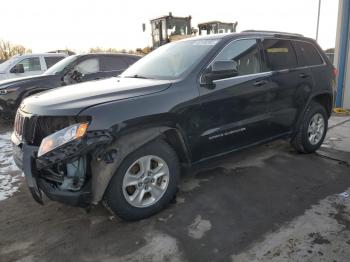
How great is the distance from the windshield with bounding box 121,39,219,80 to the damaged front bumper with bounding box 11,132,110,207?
1292 mm

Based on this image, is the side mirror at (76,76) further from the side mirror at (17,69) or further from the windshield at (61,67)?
the side mirror at (17,69)

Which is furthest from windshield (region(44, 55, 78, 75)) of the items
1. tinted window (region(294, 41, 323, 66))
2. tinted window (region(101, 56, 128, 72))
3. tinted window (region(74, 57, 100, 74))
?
tinted window (region(294, 41, 323, 66))

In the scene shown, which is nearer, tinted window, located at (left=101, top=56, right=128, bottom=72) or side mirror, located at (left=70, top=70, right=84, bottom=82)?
side mirror, located at (left=70, top=70, right=84, bottom=82)

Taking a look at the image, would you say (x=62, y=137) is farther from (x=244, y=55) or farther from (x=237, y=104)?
(x=244, y=55)

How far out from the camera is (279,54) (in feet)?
14.7

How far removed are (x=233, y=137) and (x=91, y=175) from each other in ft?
5.76

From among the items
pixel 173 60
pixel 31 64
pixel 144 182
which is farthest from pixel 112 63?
pixel 144 182

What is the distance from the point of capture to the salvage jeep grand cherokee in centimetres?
281

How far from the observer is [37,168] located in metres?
2.78

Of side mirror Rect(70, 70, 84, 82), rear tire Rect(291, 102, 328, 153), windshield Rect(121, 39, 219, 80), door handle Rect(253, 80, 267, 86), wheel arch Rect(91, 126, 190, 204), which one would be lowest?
rear tire Rect(291, 102, 328, 153)

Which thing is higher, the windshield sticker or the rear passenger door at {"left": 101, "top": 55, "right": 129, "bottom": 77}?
the windshield sticker

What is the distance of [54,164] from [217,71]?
1.85 metres

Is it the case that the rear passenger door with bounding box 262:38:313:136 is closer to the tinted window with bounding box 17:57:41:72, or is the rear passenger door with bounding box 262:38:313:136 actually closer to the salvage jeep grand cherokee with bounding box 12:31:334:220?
the salvage jeep grand cherokee with bounding box 12:31:334:220

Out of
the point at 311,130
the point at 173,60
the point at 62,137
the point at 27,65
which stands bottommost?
the point at 311,130
